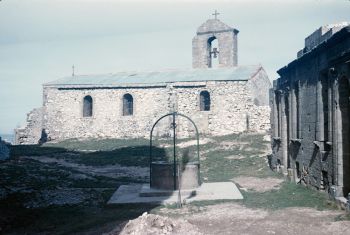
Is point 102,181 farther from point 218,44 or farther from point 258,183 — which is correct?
point 218,44

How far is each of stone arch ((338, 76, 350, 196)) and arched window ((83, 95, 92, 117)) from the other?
2437 cm

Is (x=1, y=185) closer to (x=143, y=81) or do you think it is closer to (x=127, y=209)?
(x=127, y=209)

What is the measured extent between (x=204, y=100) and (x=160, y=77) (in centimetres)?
471

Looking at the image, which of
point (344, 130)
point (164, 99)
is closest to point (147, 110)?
point (164, 99)

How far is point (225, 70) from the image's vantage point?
29.9 m

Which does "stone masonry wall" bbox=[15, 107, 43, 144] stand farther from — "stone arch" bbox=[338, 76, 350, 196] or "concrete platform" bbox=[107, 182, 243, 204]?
"stone arch" bbox=[338, 76, 350, 196]

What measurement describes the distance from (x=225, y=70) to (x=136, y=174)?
15.3 m

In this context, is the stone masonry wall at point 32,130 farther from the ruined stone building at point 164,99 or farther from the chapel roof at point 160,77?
the chapel roof at point 160,77

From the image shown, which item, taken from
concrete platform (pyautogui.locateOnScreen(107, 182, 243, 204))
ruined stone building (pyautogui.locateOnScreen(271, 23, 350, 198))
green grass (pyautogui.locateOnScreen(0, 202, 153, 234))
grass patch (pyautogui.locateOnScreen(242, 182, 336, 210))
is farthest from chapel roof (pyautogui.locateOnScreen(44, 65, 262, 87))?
green grass (pyautogui.locateOnScreen(0, 202, 153, 234))

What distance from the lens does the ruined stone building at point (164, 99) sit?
89.6 ft

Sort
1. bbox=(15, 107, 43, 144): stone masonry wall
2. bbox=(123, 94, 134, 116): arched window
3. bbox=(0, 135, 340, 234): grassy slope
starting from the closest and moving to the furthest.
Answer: bbox=(0, 135, 340, 234): grassy slope
bbox=(123, 94, 134, 116): arched window
bbox=(15, 107, 43, 144): stone masonry wall

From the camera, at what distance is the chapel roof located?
28.2 meters

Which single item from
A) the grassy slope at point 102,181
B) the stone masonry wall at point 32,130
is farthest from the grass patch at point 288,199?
the stone masonry wall at point 32,130

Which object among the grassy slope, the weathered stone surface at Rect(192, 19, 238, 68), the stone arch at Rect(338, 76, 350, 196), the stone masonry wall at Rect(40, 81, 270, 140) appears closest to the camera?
the stone arch at Rect(338, 76, 350, 196)
